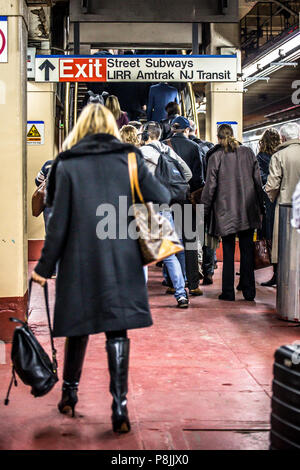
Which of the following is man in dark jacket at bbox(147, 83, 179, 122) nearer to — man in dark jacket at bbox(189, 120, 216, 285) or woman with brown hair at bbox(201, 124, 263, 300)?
man in dark jacket at bbox(189, 120, 216, 285)

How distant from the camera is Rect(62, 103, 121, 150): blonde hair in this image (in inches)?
147

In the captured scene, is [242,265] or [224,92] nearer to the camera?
[242,265]

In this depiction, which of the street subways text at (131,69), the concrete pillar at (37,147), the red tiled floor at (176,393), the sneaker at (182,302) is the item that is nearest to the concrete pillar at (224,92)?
the street subways text at (131,69)

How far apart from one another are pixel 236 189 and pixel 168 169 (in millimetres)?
1008

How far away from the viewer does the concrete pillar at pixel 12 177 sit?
221 inches

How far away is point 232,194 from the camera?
24.7 ft

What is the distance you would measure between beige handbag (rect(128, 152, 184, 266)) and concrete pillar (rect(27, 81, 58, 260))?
721 cm

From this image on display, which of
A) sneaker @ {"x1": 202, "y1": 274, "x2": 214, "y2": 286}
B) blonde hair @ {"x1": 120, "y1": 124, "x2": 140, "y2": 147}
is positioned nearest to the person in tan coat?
sneaker @ {"x1": 202, "y1": 274, "x2": 214, "y2": 286}

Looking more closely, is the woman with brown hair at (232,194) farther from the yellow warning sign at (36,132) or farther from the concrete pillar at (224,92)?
the yellow warning sign at (36,132)

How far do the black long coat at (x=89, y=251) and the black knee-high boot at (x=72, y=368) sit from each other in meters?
0.22

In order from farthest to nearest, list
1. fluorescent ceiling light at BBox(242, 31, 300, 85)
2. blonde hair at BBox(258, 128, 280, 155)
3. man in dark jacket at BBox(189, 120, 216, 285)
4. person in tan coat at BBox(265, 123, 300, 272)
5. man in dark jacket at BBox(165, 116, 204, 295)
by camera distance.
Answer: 1. fluorescent ceiling light at BBox(242, 31, 300, 85)
2. man in dark jacket at BBox(189, 120, 216, 285)
3. blonde hair at BBox(258, 128, 280, 155)
4. man in dark jacket at BBox(165, 116, 204, 295)
5. person in tan coat at BBox(265, 123, 300, 272)

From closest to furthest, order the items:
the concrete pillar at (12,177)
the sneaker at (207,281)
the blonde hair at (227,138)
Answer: the concrete pillar at (12,177)
the blonde hair at (227,138)
the sneaker at (207,281)

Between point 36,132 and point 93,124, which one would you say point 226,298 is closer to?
point 93,124

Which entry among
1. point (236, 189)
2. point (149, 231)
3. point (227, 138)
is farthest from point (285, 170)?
point (149, 231)
